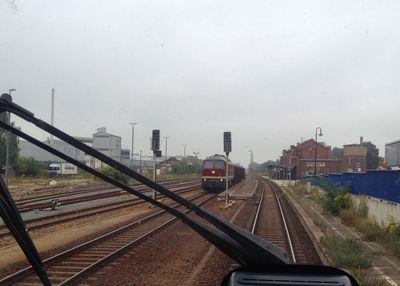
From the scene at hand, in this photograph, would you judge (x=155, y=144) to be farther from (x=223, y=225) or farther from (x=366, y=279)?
(x=223, y=225)

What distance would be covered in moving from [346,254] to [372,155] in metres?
98.4

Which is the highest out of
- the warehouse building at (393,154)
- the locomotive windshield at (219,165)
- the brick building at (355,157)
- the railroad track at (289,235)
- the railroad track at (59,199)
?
the brick building at (355,157)

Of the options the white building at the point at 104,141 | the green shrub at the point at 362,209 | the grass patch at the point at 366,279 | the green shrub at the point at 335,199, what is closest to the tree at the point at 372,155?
the white building at the point at 104,141

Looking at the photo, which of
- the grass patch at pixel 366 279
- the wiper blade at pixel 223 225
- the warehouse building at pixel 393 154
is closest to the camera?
the wiper blade at pixel 223 225

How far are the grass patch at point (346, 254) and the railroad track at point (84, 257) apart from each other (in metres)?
4.89

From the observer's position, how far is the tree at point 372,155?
9826 centimetres

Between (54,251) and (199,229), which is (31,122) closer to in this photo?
(199,229)

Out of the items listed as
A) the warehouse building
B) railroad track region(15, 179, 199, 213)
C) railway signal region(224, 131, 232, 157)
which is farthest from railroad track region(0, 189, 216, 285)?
the warehouse building

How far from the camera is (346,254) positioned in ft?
35.0

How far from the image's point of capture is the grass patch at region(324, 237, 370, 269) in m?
9.96

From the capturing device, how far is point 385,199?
16031 mm

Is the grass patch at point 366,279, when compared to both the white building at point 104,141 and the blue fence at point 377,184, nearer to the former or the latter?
the blue fence at point 377,184

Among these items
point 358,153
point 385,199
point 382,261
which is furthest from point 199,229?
point 358,153

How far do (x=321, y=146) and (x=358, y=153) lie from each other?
24705mm
